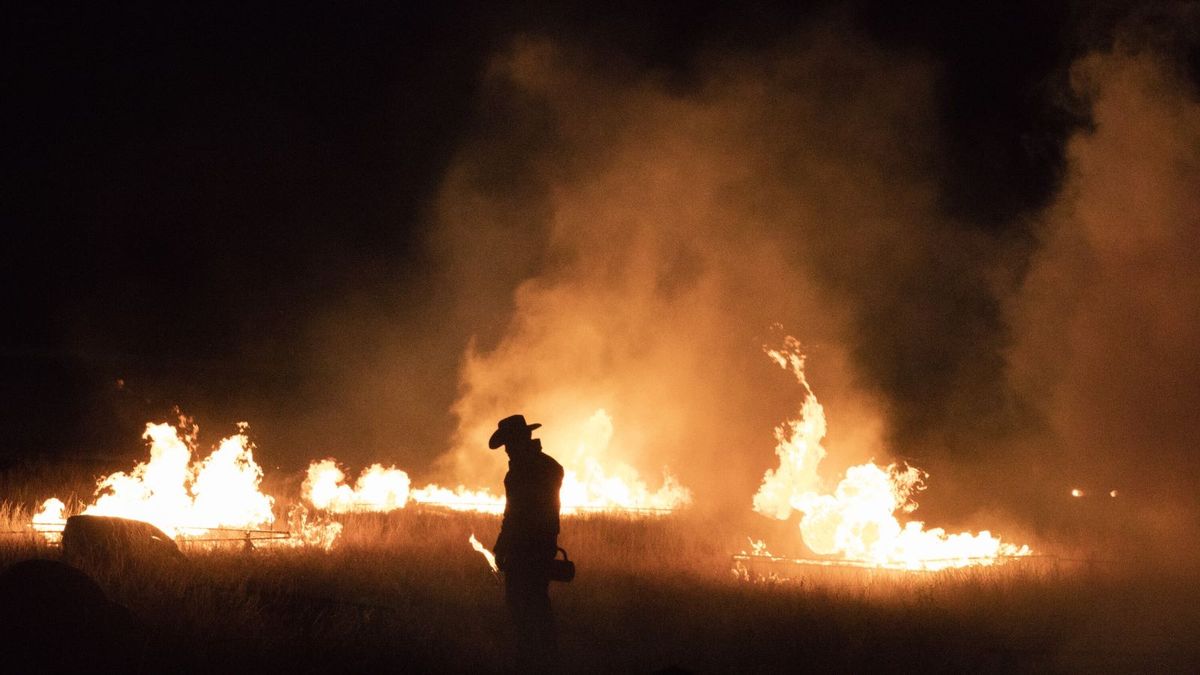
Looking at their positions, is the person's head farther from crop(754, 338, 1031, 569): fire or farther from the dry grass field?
crop(754, 338, 1031, 569): fire

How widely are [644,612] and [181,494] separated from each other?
8.35m

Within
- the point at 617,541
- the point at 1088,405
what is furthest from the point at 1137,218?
the point at 617,541

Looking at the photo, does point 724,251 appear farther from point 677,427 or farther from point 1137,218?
point 1137,218

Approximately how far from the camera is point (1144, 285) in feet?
56.1

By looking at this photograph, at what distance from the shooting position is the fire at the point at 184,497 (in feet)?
48.1

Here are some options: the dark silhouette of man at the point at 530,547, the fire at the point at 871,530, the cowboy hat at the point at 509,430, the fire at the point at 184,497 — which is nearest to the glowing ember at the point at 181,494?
the fire at the point at 184,497

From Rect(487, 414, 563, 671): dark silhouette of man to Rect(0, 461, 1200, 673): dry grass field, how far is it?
37 centimetres

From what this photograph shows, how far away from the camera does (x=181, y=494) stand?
15641mm

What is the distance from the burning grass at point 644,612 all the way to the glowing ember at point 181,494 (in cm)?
124

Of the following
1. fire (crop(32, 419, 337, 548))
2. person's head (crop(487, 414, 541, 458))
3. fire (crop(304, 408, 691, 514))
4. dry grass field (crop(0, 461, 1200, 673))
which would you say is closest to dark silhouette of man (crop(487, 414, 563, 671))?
person's head (crop(487, 414, 541, 458))

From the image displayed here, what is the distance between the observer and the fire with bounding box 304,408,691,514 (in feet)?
65.4

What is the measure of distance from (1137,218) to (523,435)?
12.9 m

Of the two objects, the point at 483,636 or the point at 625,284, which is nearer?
the point at 483,636

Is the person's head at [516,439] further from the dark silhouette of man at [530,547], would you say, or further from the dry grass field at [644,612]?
the dry grass field at [644,612]
